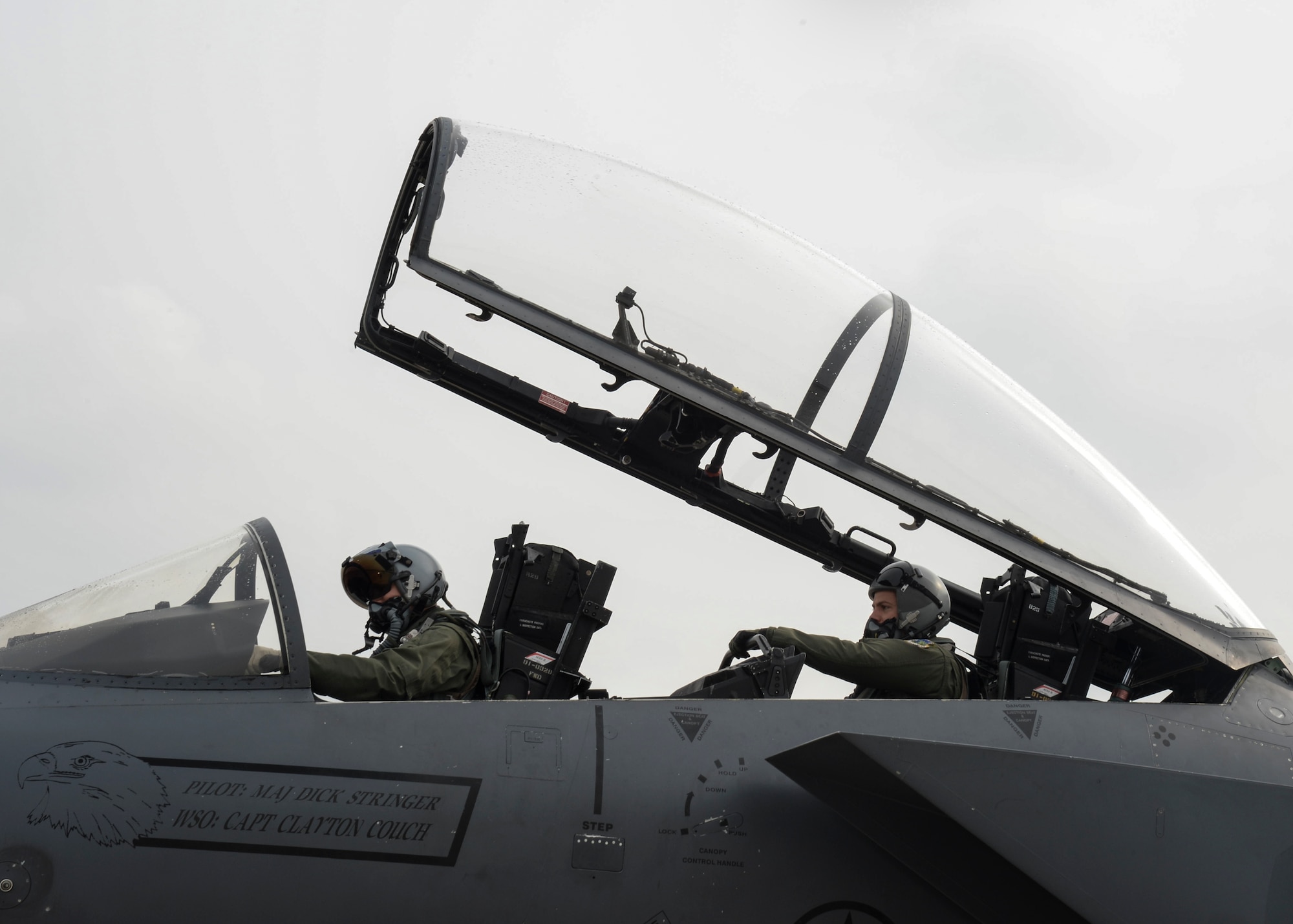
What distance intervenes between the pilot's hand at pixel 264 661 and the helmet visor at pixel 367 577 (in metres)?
1.09

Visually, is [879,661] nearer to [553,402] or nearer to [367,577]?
[553,402]

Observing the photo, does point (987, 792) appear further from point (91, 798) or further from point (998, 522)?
point (91, 798)

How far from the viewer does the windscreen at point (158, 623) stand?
3.00 metres

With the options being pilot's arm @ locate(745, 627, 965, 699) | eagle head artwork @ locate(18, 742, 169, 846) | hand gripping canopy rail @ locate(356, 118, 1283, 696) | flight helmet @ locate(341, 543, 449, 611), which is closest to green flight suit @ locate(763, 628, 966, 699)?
pilot's arm @ locate(745, 627, 965, 699)

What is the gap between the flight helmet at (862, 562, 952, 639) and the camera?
4531mm

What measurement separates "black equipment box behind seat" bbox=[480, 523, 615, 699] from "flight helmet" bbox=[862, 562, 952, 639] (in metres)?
1.21

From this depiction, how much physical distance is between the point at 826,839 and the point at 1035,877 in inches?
24.7

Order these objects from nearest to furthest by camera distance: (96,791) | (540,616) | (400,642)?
(96,791) → (400,642) → (540,616)

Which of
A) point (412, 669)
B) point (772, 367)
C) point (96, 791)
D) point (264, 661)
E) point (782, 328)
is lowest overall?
point (96, 791)

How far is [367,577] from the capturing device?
4230mm

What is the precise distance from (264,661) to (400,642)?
0.92 metres

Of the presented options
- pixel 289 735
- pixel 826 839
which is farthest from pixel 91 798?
pixel 826 839

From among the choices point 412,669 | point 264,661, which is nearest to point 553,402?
point 412,669

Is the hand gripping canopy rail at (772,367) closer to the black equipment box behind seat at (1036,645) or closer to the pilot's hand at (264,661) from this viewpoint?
the black equipment box behind seat at (1036,645)
